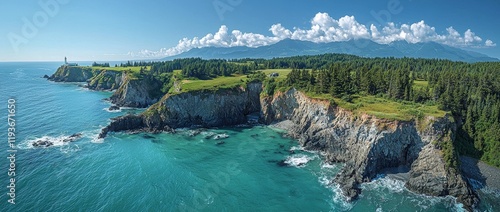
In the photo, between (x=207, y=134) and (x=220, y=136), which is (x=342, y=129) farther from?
(x=207, y=134)

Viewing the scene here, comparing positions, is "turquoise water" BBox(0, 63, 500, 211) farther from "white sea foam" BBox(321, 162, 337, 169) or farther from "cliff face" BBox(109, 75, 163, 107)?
"cliff face" BBox(109, 75, 163, 107)

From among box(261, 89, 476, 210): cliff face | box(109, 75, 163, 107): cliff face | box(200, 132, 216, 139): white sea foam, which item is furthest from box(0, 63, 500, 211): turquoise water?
box(109, 75, 163, 107): cliff face

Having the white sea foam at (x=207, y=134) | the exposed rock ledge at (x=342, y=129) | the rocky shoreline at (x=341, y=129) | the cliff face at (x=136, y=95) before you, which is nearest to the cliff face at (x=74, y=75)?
the cliff face at (x=136, y=95)

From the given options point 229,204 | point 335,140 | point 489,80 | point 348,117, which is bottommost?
point 229,204

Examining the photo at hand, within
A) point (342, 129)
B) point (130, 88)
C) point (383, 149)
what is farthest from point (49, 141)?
point (383, 149)

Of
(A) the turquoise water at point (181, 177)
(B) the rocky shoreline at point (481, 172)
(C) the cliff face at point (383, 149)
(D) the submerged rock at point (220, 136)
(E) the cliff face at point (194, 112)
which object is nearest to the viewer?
(A) the turquoise water at point (181, 177)

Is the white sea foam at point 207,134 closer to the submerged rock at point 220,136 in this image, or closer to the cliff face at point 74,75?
the submerged rock at point 220,136

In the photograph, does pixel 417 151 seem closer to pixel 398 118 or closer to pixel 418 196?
pixel 398 118

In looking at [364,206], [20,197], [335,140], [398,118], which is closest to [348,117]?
[335,140]
